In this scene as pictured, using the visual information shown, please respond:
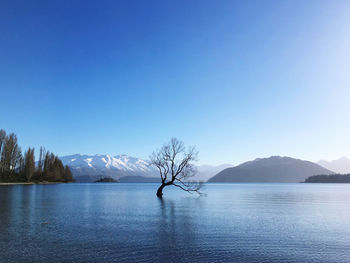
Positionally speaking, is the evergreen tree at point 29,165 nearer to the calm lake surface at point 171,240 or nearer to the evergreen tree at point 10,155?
the evergreen tree at point 10,155

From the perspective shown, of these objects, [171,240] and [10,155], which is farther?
[10,155]

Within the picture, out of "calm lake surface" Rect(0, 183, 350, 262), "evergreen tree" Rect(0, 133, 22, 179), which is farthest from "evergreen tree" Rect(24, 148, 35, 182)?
"calm lake surface" Rect(0, 183, 350, 262)

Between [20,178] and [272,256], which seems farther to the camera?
[20,178]

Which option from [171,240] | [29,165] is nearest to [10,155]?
[29,165]

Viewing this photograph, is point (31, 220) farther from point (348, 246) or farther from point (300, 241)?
point (348, 246)

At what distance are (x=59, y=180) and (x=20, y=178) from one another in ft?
157

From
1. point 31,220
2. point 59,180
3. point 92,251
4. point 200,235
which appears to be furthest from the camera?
point 59,180

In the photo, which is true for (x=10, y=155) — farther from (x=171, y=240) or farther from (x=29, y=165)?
(x=171, y=240)

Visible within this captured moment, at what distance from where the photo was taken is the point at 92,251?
55.5 ft

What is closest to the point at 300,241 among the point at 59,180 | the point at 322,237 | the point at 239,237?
the point at 322,237

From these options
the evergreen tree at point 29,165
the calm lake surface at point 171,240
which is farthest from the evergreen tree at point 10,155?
the calm lake surface at point 171,240

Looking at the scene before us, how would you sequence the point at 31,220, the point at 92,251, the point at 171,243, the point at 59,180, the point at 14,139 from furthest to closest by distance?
the point at 59,180 < the point at 14,139 < the point at 31,220 < the point at 171,243 < the point at 92,251

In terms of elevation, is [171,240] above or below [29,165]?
below

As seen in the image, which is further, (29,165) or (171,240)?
(29,165)
